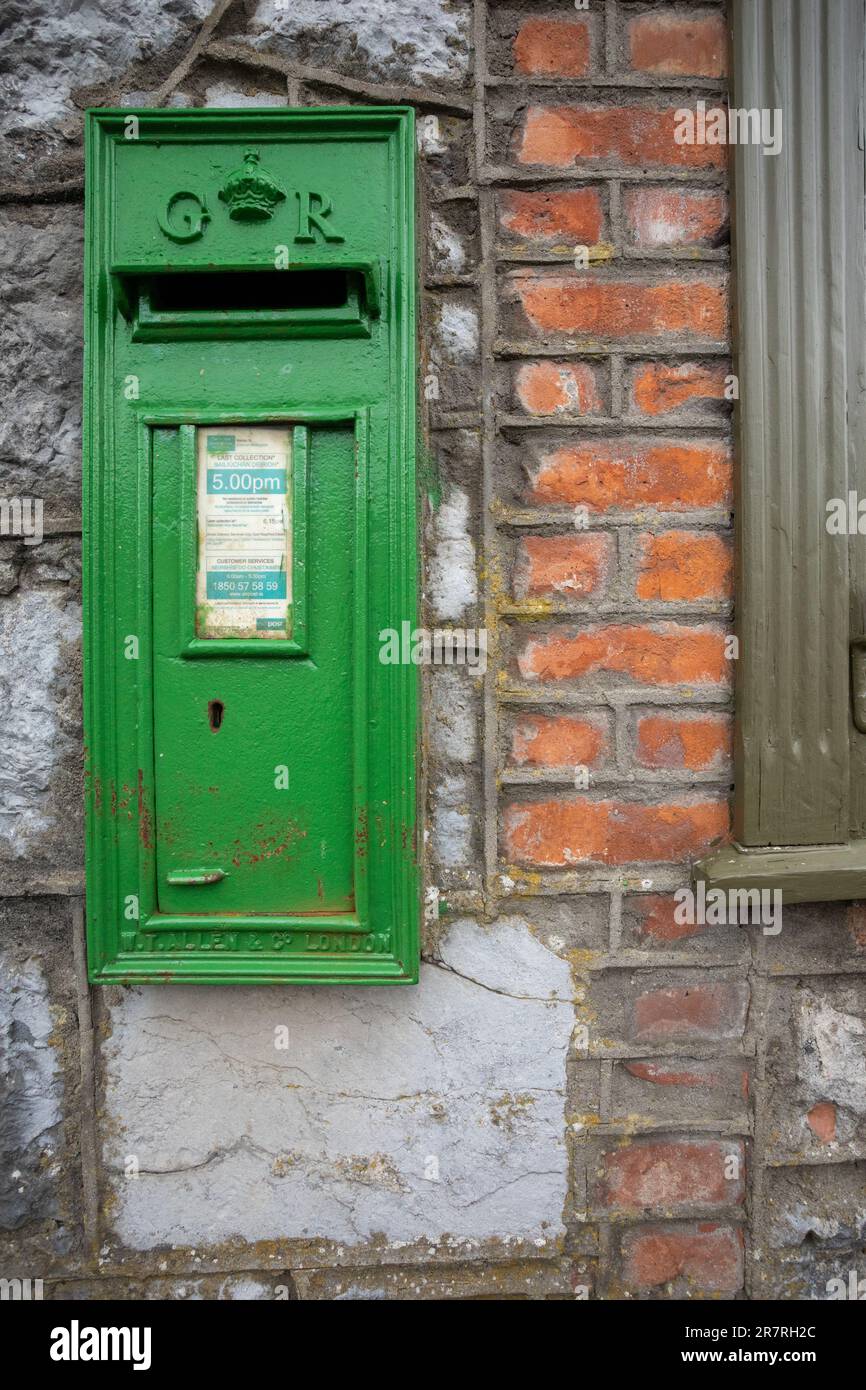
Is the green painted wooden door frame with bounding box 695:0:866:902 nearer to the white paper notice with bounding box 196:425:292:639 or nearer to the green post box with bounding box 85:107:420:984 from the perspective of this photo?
the green post box with bounding box 85:107:420:984

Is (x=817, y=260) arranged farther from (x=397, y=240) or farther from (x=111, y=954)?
(x=111, y=954)

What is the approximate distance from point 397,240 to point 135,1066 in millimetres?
1615

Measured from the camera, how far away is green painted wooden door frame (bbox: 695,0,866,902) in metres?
1.42

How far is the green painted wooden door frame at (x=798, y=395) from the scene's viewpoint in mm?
1425

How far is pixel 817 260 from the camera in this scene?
1429 mm

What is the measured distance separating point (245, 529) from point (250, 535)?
0.04ft

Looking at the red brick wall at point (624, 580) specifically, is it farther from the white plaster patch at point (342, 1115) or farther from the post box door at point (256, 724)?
the post box door at point (256, 724)

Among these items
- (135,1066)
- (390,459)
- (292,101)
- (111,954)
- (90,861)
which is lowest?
(135,1066)

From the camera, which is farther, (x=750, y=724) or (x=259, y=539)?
(x=750, y=724)

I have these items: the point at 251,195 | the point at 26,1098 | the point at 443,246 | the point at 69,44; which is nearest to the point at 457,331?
the point at 443,246

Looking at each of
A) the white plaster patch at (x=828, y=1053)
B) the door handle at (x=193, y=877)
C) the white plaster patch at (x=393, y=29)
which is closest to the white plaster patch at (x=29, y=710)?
the door handle at (x=193, y=877)

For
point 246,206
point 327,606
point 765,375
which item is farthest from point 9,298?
point 765,375

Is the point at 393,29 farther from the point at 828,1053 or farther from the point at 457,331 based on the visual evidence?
the point at 828,1053

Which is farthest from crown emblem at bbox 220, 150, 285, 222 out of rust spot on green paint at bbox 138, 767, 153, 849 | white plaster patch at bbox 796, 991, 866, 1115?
white plaster patch at bbox 796, 991, 866, 1115
